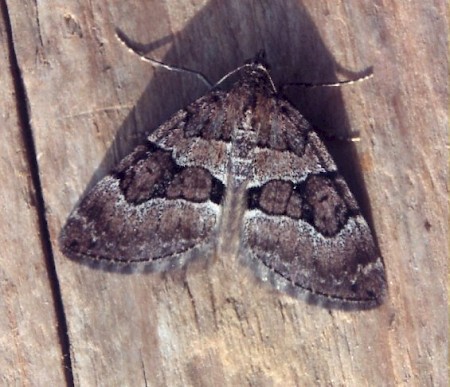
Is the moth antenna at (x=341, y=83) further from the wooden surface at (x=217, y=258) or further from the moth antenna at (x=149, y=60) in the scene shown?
the moth antenna at (x=149, y=60)

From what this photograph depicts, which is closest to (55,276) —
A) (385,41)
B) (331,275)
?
(331,275)

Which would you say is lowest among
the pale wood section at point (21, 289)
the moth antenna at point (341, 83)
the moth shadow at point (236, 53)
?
the pale wood section at point (21, 289)

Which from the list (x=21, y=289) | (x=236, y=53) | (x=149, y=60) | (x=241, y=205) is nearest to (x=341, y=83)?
(x=236, y=53)

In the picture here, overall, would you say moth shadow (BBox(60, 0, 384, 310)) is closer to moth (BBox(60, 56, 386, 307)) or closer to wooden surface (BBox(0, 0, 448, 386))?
wooden surface (BBox(0, 0, 448, 386))

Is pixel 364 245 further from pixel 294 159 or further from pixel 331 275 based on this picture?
pixel 294 159

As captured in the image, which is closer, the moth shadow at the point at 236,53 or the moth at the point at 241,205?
the moth at the point at 241,205

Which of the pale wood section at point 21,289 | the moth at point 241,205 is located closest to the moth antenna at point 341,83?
the moth at point 241,205
